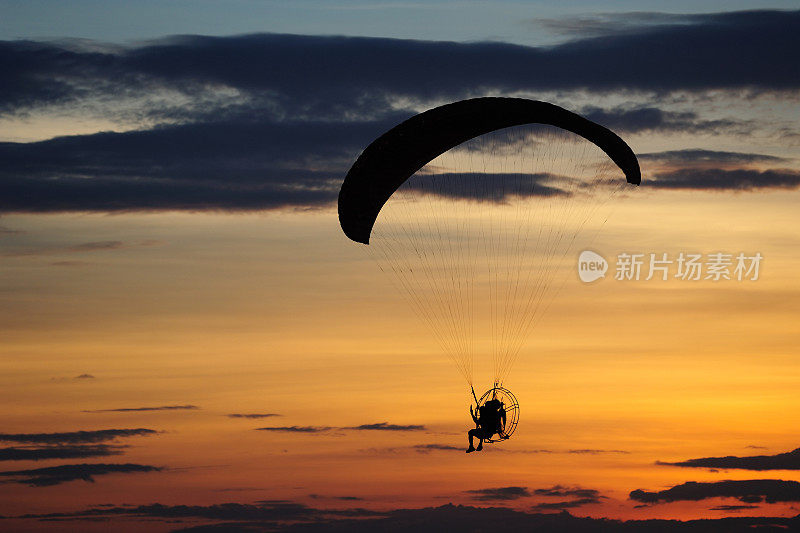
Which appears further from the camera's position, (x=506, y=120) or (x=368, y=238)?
(x=368, y=238)

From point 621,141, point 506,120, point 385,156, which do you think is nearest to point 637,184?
point 621,141

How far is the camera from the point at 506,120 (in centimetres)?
3556

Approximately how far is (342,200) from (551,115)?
5.90 meters

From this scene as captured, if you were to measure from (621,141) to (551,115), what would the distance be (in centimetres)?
191

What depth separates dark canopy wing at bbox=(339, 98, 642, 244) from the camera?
34594 mm

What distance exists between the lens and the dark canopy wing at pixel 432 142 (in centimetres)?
3459

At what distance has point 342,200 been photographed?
120ft

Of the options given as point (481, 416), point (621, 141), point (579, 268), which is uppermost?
point (621, 141)

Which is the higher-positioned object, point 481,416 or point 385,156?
point 385,156

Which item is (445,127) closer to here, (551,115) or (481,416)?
(551,115)

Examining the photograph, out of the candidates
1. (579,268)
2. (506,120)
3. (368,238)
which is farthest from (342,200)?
(579,268)

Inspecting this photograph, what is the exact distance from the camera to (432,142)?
36031mm

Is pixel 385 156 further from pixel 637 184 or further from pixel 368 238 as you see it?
pixel 637 184

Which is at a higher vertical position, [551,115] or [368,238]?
[551,115]
